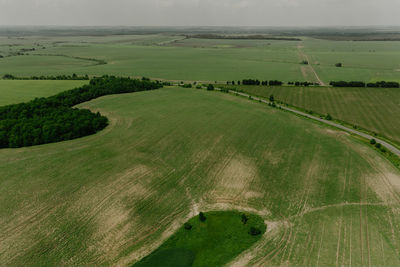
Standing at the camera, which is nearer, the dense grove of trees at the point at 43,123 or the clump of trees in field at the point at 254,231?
the clump of trees in field at the point at 254,231

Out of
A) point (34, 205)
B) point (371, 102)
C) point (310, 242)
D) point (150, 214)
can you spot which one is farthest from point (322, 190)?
point (371, 102)

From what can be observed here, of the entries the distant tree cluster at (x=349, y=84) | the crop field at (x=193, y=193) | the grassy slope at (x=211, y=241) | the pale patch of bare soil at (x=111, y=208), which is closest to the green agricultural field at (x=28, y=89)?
the crop field at (x=193, y=193)

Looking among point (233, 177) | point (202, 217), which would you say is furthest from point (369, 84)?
point (202, 217)

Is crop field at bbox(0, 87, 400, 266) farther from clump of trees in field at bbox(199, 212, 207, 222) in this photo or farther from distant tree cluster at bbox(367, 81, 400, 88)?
distant tree cluster at bbox(367, 81, 400, 88)

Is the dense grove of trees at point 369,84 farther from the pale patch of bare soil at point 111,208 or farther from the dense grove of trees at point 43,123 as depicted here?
the pale patch of bare soil at point 111,208

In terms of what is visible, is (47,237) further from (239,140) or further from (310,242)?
(239,140)

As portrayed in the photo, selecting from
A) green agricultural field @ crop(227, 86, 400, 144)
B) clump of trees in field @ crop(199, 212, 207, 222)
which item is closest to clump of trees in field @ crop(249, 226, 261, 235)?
clump of trees in field @ crop(199, 212, 207, 222)
